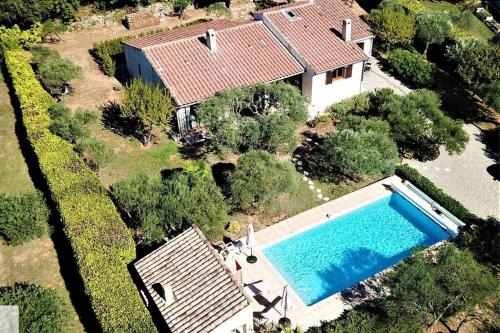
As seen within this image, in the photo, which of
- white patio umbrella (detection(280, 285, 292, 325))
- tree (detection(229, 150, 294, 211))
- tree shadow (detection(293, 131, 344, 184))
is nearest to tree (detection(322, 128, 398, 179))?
tree shadow (detection(293, 131, 344, 184))

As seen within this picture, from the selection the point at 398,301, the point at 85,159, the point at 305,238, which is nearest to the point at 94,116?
the point at 85,159

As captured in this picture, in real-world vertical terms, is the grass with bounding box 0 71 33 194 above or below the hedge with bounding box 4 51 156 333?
below

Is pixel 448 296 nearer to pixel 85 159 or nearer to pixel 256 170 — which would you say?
pixel 256 170

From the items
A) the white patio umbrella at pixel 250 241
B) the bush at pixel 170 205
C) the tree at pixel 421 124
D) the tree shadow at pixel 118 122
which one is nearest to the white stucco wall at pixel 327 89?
the tree at pixel 421 124

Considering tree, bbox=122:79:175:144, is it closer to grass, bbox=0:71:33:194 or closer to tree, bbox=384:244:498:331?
grass, bbox=0:71:33:194

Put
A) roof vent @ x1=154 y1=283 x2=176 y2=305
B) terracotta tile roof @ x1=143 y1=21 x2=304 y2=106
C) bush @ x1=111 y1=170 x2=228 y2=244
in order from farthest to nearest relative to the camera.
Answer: terracotta tile roof @ x1=143 y1=21 x2=304 y2=106 → bush @ x1=111 y1=170 x2=228 y2=244 → roof vent @ x1=154 y1=283 x2=176 y2=305

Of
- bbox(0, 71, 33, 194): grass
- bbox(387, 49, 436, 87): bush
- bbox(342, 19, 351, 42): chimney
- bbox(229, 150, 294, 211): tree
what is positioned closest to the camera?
bbox(229, 150, 294, 211): tree

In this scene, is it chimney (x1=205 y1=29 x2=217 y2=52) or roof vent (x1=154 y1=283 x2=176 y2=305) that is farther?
chimney (x1=205 y1=29 x2=217 y2=52)

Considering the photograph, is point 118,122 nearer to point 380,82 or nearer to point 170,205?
point 170,205
